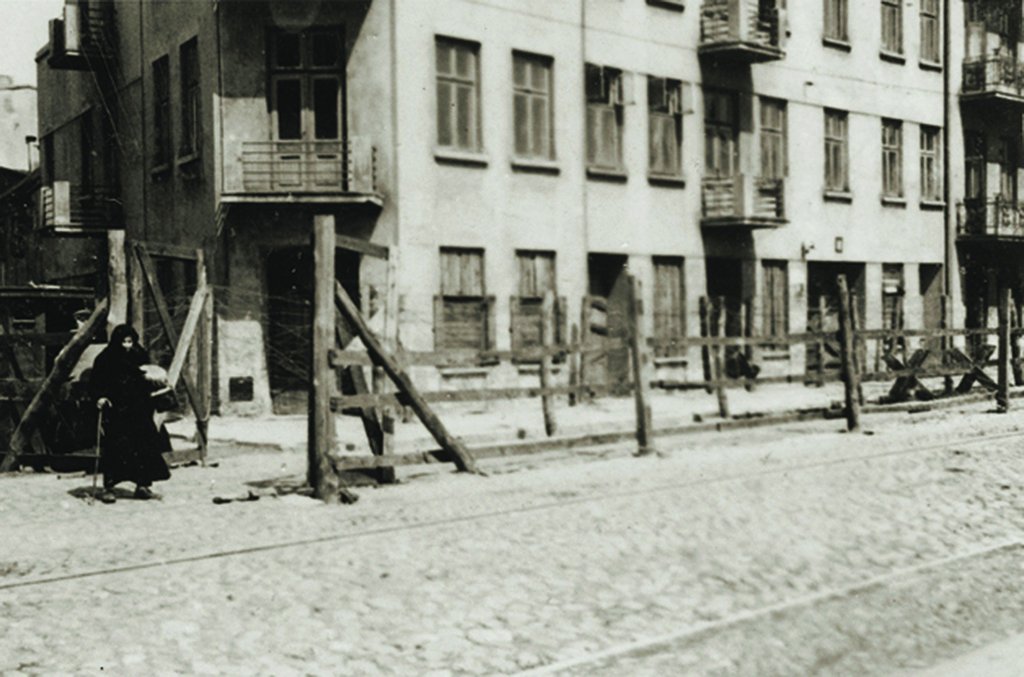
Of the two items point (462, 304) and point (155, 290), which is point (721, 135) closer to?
point (462, 304)

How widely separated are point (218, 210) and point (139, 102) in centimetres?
575

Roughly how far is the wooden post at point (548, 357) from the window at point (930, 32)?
62.1 ft

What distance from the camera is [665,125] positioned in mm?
28562

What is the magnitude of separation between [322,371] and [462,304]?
12958 mm

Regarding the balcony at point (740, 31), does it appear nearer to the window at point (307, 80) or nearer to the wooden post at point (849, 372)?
the window at point (307, 80)

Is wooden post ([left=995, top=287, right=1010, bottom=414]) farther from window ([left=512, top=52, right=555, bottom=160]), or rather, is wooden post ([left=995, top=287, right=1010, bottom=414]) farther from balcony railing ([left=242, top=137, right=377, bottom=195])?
balcony railing ([left=242, top=137, right=377, bottom=195])

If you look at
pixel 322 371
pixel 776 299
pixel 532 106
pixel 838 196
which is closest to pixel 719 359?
pixel 532 106

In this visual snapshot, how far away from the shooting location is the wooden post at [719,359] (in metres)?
18.2

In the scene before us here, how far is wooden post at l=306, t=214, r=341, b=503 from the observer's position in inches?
444

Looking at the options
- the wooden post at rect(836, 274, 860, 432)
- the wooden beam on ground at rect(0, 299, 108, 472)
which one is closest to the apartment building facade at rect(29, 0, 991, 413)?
the wooden post at rect(836, 274, 860, 432)

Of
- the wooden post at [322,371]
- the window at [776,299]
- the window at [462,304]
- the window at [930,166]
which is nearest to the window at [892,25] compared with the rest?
the window at [930,166]

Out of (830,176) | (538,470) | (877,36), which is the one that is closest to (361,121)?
(538,470)

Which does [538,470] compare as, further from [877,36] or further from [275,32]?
[877,36]

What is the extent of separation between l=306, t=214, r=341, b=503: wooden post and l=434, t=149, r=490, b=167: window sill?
12.5 meters
